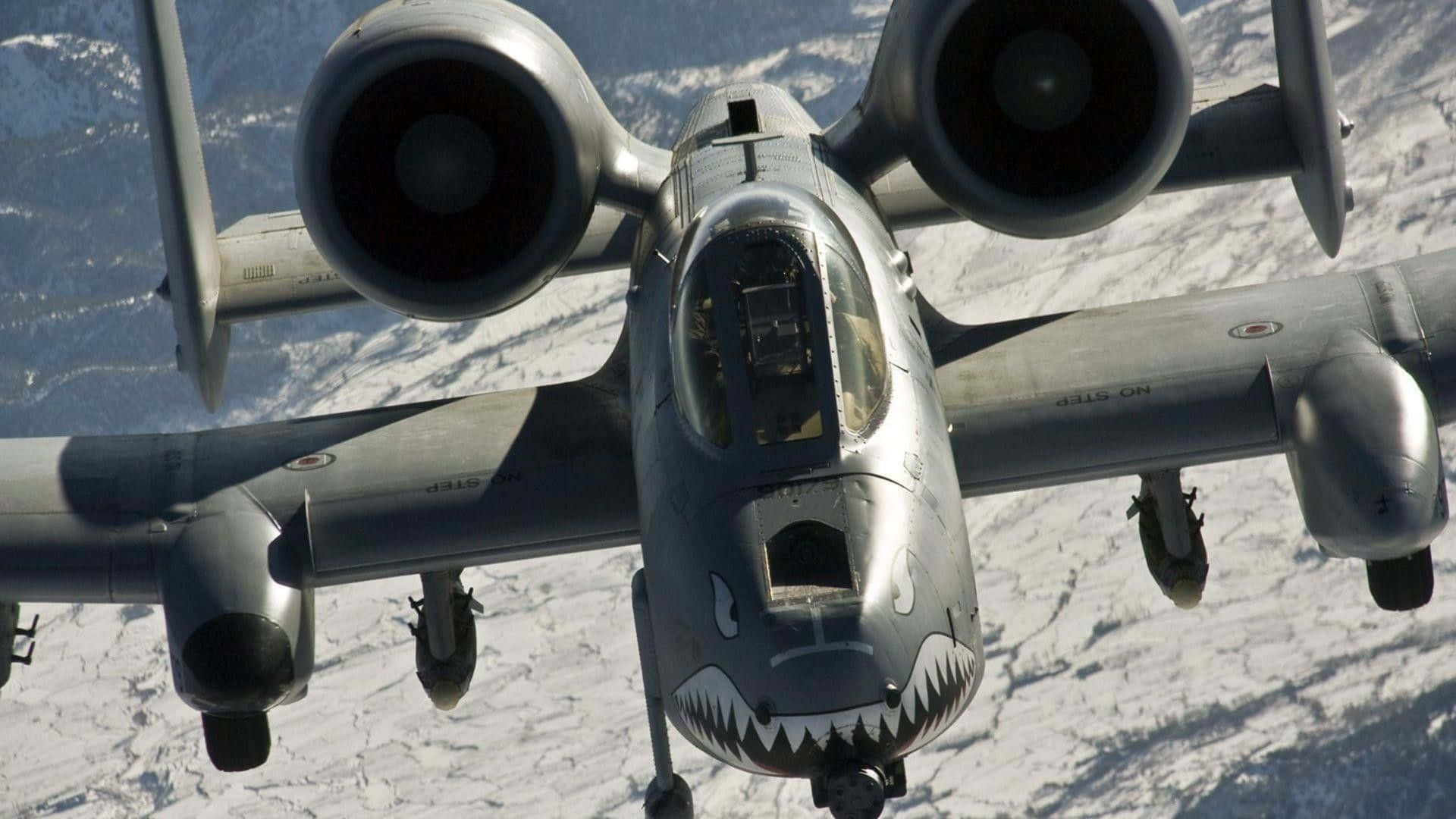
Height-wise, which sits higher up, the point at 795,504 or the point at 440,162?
the point at 440,162

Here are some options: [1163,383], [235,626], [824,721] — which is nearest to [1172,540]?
[1163,383]

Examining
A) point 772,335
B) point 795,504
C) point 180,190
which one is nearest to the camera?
point 795,504

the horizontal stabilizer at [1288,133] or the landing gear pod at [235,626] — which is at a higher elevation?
the horizontal stabilizer at [1288,133]

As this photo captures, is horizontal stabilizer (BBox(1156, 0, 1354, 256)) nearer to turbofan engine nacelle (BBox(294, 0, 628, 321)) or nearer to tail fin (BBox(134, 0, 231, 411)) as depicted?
turbofan engine nacelle (BBox(294, 0, 628, 321))

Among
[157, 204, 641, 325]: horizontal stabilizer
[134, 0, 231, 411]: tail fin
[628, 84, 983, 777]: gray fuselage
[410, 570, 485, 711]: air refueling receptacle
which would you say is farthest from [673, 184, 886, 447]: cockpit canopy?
[134, 0, 231, 411]: tail fin

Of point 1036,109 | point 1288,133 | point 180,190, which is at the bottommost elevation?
point 1288,133

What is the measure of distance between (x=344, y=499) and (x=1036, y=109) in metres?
7.25

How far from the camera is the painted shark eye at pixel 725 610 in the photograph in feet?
40.6

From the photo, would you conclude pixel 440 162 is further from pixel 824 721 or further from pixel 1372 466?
pixel 1372 466

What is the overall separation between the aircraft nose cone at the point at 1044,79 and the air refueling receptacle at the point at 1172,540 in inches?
145

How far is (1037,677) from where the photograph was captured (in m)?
79.7

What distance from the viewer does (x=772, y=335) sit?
1344 centimetres

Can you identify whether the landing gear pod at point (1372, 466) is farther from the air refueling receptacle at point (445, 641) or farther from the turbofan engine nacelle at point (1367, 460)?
the air refueling receptacle at point (445, 641)

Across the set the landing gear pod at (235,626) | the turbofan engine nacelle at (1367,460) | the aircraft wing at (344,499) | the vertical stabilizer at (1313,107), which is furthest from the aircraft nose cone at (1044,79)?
the landing gear pod at (235,626)
